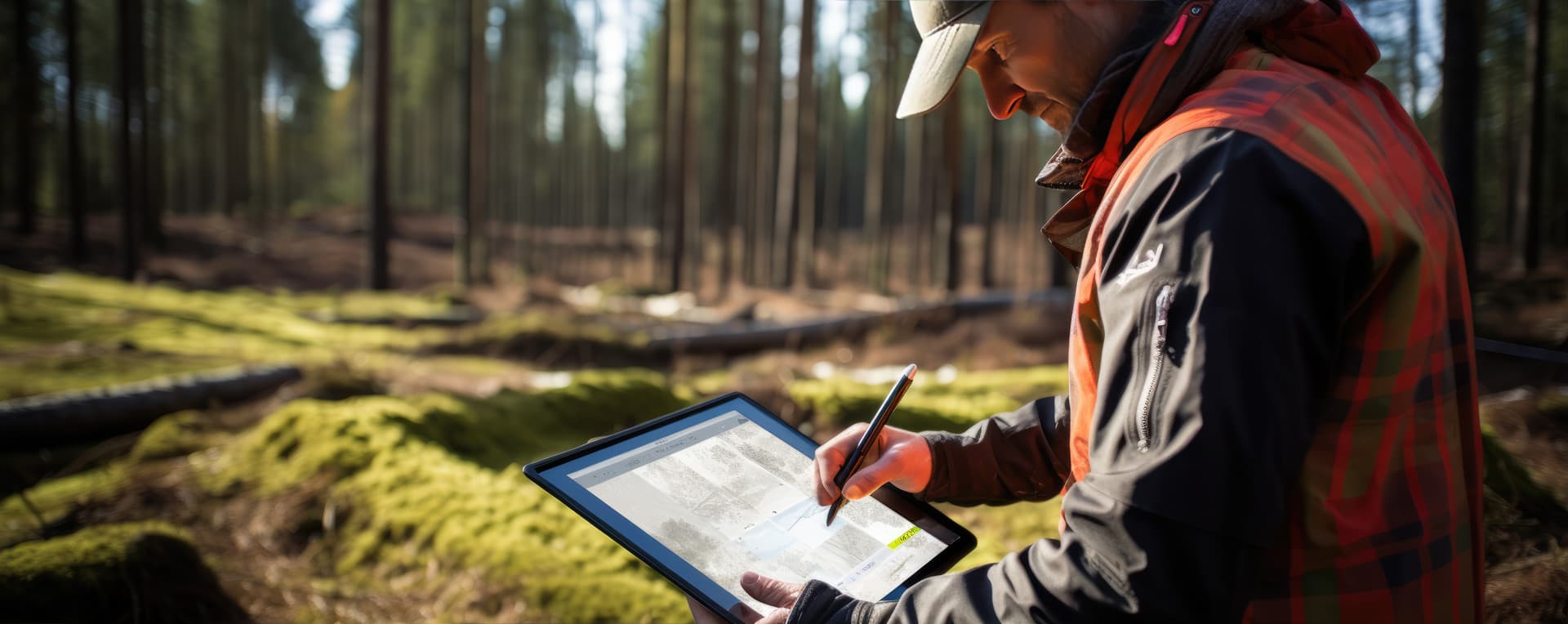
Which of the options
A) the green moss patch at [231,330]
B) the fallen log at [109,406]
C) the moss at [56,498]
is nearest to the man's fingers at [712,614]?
the moss at [56,498]

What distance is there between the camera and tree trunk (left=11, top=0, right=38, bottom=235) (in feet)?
62.8

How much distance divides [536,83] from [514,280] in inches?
543

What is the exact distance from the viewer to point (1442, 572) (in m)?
1.19

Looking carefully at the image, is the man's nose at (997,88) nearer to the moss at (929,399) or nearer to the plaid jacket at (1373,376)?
the plaid jacket at (1373,376)

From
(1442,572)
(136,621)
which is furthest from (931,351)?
(1442,572)

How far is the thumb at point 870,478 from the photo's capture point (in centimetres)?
169

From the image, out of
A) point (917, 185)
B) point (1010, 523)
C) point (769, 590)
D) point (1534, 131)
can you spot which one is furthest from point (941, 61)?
point (917, 185)

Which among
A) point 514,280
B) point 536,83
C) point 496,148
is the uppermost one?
Result: point 536,83

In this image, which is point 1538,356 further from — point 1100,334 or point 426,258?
point 426,258

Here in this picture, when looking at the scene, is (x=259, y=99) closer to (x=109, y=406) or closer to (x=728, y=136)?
(x=728, y=136)

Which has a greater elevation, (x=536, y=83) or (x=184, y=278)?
(x=536, y=83)

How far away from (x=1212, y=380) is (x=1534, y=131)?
17271 millimetres

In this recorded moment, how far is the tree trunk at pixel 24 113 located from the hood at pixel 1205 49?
84.7 ft

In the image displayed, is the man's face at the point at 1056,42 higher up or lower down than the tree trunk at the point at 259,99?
lower down
